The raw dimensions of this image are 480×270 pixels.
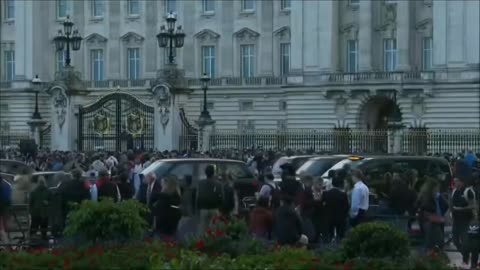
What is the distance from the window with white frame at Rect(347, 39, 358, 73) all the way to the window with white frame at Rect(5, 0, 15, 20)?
2158 centimetres

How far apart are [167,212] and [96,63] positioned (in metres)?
56.1

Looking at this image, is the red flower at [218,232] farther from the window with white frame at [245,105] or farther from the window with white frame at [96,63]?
the window with white frame at [96,63]

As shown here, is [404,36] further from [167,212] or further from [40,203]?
[167,212]

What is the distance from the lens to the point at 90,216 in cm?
2170

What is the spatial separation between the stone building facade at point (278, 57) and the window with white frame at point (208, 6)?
75mm

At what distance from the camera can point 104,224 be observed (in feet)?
71.2

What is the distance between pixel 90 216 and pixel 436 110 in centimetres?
4462

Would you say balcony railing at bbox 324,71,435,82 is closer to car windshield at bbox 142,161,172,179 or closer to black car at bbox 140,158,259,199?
black car at bbox 140,158,259,199

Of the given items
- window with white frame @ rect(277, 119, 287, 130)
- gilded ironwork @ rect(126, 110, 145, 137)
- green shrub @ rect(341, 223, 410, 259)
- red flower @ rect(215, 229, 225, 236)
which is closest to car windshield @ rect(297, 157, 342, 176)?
red flower @ rect(215, 229, 225, 236)

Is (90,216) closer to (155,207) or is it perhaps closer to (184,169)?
(155,207)

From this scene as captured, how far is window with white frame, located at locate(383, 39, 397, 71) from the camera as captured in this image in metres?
68.1

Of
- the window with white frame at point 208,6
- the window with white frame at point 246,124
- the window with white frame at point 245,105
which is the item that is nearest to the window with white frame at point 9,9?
the window with white frame at point 208,6

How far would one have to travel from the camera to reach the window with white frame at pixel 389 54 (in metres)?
68.1

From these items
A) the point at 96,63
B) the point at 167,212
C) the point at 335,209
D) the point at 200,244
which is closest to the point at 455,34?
the point at 96,63
